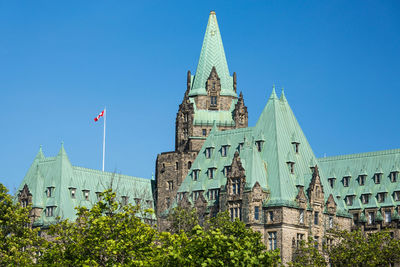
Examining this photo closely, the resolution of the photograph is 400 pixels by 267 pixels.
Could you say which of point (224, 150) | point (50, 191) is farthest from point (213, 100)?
point (50, 191)

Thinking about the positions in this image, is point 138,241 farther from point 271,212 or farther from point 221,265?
point 271,212

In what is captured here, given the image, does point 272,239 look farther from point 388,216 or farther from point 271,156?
point 388,216

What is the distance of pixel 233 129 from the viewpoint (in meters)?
152

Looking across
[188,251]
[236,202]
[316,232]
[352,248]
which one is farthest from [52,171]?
[188,251]

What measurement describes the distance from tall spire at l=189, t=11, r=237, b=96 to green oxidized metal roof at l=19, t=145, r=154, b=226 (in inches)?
792

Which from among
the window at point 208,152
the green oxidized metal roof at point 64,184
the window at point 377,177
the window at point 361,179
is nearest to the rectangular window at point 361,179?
the window at point 361,179

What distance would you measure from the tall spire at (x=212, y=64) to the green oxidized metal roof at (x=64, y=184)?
20.1m

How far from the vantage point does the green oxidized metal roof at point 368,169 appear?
482ft

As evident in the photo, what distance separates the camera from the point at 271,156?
13812cm

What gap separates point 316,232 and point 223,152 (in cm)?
2003

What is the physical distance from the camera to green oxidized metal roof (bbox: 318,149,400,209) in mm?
146875

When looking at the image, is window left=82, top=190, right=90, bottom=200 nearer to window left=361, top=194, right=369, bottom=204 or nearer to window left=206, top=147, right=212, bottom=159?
window left=206, top=147, right=212, bottom=159

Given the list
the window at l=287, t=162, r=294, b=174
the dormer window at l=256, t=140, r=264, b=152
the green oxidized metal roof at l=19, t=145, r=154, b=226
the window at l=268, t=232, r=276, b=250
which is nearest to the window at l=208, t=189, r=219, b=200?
the dormer window at l=256, t=140, r=264, b=152

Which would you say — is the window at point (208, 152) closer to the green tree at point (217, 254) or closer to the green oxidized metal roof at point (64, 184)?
the green oxidized metal roof at point (64, 184)
